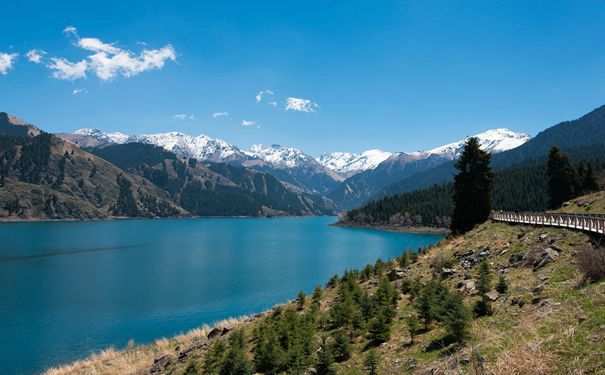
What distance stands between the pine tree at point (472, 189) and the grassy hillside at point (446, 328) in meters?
16.8

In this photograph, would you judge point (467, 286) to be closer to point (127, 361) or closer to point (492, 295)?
point (492, 295)

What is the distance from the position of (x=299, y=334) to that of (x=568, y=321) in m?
15.5

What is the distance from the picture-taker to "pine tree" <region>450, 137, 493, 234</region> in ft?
187

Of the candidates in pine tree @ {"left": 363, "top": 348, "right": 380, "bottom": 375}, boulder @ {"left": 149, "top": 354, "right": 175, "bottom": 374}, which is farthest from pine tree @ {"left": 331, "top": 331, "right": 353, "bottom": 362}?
boulder @ {"left": 149, "top": 354, "right": 175, "bottom": 374}

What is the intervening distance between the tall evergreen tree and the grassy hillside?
59.3 metres

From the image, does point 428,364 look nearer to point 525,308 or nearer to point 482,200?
point 525,308

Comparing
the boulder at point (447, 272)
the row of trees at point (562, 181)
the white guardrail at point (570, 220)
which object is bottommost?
the boulder at point (447, 272)

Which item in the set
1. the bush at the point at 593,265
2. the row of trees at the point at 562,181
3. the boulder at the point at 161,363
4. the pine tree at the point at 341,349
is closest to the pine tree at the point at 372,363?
the pine tree at the point at 341,349

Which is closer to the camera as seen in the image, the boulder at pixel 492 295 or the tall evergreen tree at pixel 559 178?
the boulder at pixel 492 295

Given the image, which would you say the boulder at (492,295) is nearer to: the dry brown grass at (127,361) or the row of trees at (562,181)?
the dry brown grass at (127,361)

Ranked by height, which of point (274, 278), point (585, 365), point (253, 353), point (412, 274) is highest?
point (585, 365)

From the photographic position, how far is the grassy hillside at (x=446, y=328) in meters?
12.2

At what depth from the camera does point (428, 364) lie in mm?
16219

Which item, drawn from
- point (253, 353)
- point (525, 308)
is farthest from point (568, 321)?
point (253, 353)
